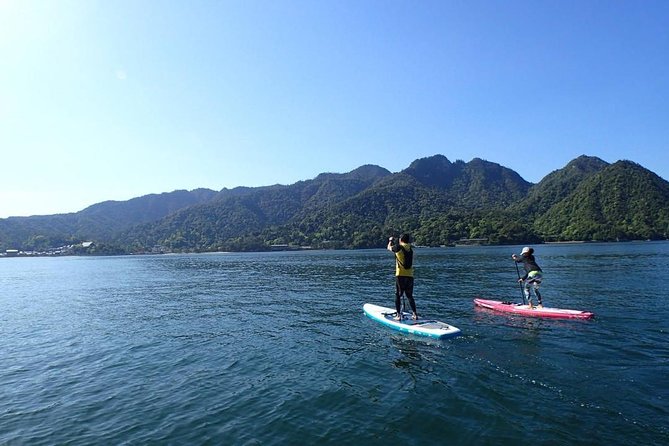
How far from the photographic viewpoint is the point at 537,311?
22.3 meters

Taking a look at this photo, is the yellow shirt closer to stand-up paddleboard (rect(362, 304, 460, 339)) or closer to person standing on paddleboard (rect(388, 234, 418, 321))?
person standing on paddleboard (rect(388, 234, 418, 321))

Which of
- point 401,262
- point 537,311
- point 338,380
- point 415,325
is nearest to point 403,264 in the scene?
point 401,262

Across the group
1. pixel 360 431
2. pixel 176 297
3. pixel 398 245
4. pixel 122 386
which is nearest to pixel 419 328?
pixel 398 245

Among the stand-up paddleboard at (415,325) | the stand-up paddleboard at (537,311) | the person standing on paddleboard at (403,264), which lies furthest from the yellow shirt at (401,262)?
the stand-up paddleboard at (537,311)

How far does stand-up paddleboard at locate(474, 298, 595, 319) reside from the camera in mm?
20984

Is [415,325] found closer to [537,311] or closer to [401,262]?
[401,262]

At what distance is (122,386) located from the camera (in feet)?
44.4

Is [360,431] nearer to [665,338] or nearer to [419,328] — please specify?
[419,328]

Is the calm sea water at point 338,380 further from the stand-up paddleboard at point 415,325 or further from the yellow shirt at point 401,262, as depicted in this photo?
the yellow shirt at point 401,262

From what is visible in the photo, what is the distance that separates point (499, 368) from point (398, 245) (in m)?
7.15

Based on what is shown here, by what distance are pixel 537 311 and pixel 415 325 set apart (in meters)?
8.26

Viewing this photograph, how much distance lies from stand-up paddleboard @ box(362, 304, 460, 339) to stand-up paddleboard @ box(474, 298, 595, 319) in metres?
6.10

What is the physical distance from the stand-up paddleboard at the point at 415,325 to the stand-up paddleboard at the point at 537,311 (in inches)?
240

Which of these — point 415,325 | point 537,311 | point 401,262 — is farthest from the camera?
point 537,311
